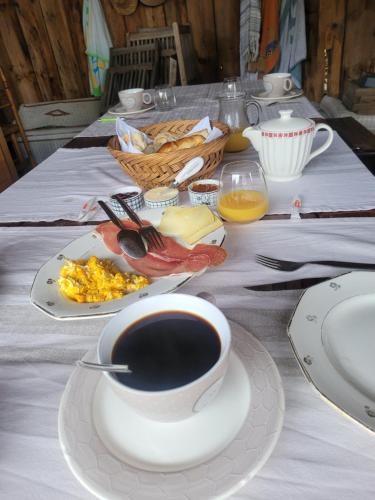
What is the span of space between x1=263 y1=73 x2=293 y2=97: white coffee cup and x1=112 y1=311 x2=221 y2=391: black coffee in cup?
1331 mm

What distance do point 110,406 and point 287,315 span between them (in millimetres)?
250

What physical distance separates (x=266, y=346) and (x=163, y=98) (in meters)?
1.34

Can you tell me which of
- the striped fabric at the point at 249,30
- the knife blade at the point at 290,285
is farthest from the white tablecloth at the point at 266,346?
the striped fabric at the point at 249,30

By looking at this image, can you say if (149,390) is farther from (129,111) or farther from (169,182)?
(129,111)

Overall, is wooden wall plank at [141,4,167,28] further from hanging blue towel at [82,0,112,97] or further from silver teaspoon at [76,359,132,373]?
silver teaspoon at [76,359,132,373]

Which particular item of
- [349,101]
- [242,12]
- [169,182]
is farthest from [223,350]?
[242,12]

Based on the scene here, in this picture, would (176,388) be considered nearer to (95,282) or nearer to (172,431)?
(172,431)

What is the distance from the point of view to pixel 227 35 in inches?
108

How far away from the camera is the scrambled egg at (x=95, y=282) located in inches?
20.4

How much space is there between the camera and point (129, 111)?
1.59 m

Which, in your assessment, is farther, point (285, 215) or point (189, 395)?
point (285, 215)

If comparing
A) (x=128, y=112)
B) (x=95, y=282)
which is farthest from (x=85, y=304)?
(x=128, y=112)

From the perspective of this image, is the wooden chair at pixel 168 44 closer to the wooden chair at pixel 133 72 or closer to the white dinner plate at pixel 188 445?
the wooden chair at pixel 133 72

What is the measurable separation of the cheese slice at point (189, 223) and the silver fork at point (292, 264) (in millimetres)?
96
